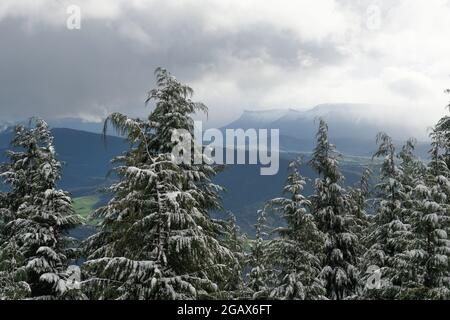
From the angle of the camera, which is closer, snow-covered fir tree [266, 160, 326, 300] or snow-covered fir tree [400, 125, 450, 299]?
snow-covered fir tree [400, 125, 450, 299]

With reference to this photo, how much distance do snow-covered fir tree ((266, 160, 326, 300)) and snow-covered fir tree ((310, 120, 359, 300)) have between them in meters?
1.98

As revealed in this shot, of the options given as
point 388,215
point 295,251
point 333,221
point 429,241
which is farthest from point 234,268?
point 429,241

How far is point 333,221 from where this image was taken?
23.0m

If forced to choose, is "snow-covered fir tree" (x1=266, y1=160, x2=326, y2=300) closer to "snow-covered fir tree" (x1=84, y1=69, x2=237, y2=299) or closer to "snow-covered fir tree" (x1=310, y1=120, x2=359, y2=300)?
"snow-covered fir tree" (x1=310, y1=120, x2=359, y2=300)

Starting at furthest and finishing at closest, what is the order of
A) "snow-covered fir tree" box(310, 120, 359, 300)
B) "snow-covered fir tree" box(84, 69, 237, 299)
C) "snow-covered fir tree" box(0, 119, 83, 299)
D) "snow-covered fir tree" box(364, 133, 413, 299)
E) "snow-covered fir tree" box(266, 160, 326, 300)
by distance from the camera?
"snow-covered fir tree" box(310, 120, 359, 300) < "snow-covered fir tree" box(0, 119, 83, 299) < "snow-covered fir tree" box(364, 133, 413, 299) < "snow-covered fir tree" box(266, 160, 326, 300) < "snow-covered fir tree" box(84, 69, 237, 299)

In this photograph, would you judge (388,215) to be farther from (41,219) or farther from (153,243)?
(41,219)

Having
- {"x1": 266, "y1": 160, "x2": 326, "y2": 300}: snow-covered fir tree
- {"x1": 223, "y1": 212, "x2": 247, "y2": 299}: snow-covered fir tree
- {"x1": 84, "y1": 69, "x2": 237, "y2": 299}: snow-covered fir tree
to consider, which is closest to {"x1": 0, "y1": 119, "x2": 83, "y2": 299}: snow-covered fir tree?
{"x1": 223, "y1": 212, "x2": 247, "y2": 299}: snow-covered fir tree

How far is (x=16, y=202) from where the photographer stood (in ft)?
80.3

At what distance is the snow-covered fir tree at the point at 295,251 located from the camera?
54.0ft

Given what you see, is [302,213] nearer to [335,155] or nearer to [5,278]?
[335,155]

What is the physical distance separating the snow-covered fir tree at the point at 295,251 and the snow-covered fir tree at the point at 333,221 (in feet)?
6.49

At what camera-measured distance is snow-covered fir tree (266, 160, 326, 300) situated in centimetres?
1645

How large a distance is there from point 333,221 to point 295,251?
244 inches
